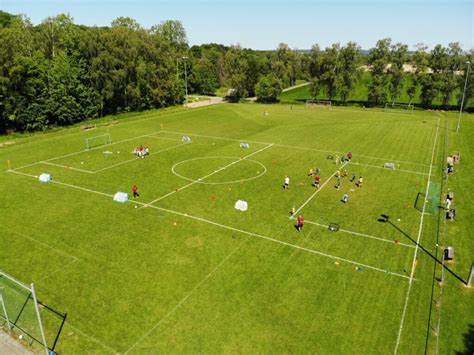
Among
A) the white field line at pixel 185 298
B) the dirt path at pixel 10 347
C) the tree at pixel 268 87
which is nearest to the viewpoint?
the dirt path at pixel 10 347

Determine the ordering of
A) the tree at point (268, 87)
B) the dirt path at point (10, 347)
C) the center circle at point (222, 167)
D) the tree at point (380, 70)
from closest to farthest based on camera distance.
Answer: the dirt path at point (10, 347) → the center circle at point (222, 167) → the tree at point (380, 70) → the tree at point (268, 87)

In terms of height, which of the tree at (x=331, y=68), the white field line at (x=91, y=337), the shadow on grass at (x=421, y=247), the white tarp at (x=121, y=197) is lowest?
the white field line at (x=91, y=337)

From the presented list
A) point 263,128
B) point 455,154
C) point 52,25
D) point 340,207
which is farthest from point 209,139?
point 52,25

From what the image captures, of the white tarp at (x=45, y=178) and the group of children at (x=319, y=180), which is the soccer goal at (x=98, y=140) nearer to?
the white tarp at (x=45, y=178)

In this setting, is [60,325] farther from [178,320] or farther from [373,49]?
[373,49]

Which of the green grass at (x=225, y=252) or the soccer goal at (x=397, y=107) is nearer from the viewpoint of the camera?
the green grass at (x=225, y=252)

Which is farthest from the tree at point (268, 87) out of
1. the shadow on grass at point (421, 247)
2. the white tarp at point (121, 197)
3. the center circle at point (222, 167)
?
the shadow on grass at point (421, 247)

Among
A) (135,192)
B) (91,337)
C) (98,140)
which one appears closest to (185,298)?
(91,337)
